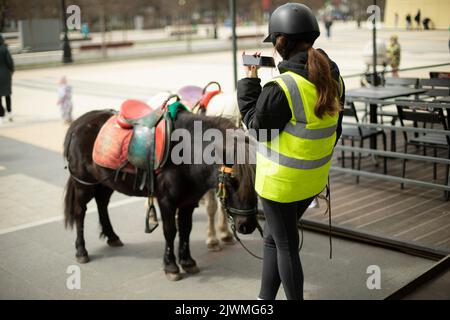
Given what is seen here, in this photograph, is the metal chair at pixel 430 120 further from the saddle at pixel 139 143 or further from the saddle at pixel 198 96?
the saddle at pixel 139 143

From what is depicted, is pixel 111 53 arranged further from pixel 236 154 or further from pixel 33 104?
pixel 236 154

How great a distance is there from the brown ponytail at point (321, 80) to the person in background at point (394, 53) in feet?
13.8

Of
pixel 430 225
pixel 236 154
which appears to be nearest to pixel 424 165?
pixel 430 225

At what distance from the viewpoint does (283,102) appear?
2932mm

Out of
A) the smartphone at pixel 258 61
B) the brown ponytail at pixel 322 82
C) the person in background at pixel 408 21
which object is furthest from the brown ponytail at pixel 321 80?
the person in background at pixel 408 21

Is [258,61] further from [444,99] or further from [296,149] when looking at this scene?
[444,99]

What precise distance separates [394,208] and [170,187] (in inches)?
105

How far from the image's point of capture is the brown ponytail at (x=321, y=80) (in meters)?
2.94

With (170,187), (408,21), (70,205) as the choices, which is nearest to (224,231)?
(170,187)

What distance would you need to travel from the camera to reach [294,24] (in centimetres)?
300

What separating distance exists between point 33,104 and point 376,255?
38.4 ft

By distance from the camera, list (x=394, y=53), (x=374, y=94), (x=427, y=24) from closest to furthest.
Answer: (x=427, y=24), (x=374, y=94), (x=394, y=53)

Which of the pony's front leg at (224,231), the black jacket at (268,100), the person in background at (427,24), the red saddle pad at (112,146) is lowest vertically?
the pony's front leg at (224,231)

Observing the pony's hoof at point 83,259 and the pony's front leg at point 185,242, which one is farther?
the pony's hoof at point 83,259
